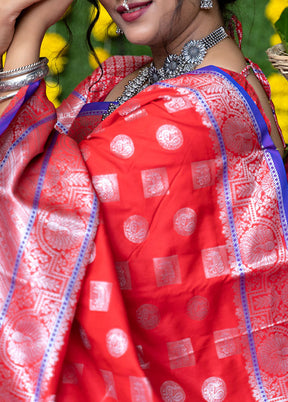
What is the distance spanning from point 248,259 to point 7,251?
409 mm

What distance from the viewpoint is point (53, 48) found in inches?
76.6

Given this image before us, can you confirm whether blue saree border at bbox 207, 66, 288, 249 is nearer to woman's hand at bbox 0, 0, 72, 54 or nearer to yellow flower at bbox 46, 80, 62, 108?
woman's hand at bbox 0, 0, 72, 54

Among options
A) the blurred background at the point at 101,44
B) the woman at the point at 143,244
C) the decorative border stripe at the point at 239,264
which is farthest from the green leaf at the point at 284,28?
the blurred background at the point at 101,44

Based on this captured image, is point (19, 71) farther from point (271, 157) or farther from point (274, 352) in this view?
point (274, 352)

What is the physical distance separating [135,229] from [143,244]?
28mm

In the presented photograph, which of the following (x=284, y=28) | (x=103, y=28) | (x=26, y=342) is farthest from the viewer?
(x=103, y=28)

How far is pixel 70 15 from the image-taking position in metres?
1.93

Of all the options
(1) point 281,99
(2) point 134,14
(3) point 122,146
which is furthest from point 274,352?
(1) point 281,99

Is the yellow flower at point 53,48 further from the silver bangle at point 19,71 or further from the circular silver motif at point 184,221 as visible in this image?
the circular silver motif at point 184,221

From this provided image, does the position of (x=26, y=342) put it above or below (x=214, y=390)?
above

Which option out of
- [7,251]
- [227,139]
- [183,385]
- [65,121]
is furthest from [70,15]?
[183,385]

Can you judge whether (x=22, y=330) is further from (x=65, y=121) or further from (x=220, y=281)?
(x=65, y=121)

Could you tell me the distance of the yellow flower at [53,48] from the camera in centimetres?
193

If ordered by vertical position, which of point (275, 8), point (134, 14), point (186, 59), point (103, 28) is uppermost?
point (134, 14)
